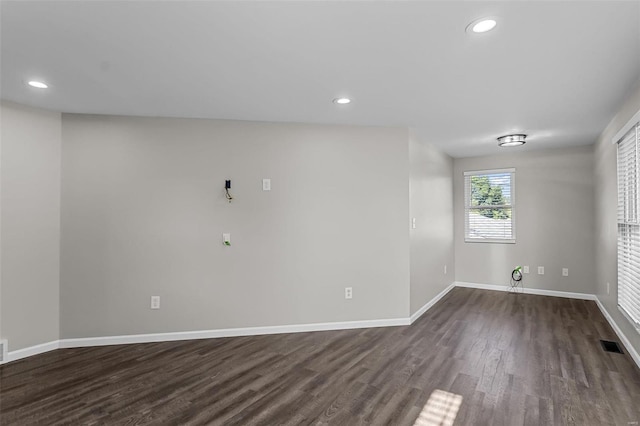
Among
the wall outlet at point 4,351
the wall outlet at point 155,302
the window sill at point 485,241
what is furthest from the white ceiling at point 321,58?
the window sill at point 485,241

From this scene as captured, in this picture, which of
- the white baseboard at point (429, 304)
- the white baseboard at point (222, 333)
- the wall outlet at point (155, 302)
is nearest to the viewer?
the white baseboard at point (222, 333)

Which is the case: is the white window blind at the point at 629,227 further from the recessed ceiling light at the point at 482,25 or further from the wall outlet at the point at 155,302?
the wall outlet at the point at 155,302

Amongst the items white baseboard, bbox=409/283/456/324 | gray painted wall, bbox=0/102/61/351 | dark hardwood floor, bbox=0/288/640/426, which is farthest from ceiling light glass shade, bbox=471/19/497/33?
gray painted wall, bbox=0/102/61/351

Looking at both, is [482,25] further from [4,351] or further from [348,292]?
[4,351]

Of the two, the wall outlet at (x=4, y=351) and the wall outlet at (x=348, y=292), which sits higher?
the wall outlet at (x=348, y=292)

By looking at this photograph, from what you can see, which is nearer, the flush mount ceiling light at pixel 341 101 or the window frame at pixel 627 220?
the window frame at pixel 627 220

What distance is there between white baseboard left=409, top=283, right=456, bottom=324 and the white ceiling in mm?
2398

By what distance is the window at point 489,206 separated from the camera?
5.62m

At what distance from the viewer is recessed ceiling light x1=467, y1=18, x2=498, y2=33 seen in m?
1.81

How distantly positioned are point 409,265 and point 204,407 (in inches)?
105

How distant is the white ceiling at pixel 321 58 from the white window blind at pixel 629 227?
1.54 feet

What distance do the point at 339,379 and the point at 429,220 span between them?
2.84 m

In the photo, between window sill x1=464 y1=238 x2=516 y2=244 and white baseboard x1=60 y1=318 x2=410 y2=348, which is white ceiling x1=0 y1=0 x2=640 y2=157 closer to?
white baseboard x1=60 y1=318 x2=410 y2=348

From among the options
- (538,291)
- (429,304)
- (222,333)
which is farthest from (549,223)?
(222,333)
